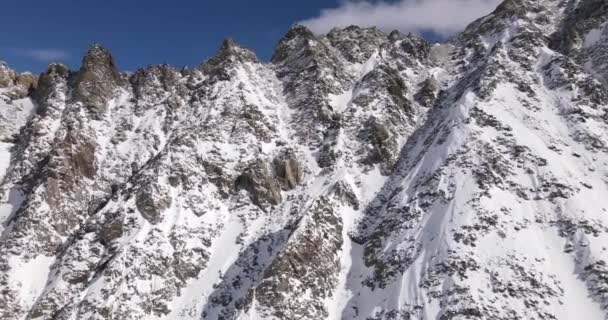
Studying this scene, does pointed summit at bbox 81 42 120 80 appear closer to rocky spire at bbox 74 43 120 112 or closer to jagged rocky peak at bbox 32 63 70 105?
rocky spire at bbox 74 43 120 112

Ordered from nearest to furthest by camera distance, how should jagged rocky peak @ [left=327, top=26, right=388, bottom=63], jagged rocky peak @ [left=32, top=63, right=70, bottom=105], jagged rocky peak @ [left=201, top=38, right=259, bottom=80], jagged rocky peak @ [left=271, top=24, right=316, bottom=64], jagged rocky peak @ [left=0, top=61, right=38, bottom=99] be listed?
jagged rocky peak @ [left=201, top=38, right=259, bottom=80] → jagged rocky peak @ [left=32, top=63, right=70, bottom=105] → jagged rocky peak @ [left=0, top=61, right=38, bottom=99] → jagged rocky peak @ [left=271, top=24, right=316, bottom=64] → jagged rocky peak @ [left=327, top=26, right=388, bottom=63]

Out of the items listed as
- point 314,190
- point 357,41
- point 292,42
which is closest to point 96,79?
point 292,42

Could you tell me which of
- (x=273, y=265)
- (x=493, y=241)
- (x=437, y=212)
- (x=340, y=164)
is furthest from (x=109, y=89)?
(x=493, y=241)

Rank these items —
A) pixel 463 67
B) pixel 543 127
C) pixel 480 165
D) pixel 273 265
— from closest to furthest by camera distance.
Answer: pixel 273 265
pixel 480 165
pixel 543 127
pixel 463 67

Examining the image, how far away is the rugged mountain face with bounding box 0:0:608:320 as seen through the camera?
57.9m

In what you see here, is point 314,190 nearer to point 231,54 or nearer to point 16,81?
point 231,54

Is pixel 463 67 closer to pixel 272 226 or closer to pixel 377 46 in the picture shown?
pixel 377 46

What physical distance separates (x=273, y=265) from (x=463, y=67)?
203 feet

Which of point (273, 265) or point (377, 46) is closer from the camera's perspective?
point (273, 265)

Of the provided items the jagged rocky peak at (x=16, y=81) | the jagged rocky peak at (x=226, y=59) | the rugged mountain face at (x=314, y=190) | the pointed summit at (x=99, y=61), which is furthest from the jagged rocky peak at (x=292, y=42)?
the jagged rocky peak at (x=16, y=81)

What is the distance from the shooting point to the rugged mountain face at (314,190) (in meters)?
57.9

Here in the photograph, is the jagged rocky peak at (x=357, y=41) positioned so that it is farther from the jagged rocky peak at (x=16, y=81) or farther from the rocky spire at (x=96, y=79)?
the jagged rocky peak at (x=16, y=81)

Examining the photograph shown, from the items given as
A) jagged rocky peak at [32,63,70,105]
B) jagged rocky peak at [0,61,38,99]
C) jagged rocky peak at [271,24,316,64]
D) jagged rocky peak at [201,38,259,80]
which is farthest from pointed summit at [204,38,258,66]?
jagged rocky peak at [0,61,38,99]

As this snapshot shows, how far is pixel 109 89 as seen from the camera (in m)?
96.4
